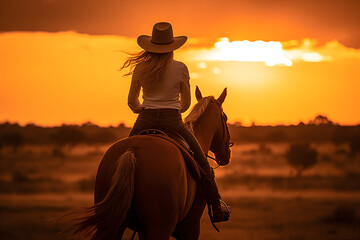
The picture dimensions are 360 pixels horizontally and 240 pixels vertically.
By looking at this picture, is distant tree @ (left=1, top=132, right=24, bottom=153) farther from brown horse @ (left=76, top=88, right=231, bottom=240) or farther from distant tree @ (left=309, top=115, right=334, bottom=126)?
brown horse @ (left=76, top=88, right=231, bottom=240)

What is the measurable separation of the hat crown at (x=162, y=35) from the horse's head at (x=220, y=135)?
1547 mm

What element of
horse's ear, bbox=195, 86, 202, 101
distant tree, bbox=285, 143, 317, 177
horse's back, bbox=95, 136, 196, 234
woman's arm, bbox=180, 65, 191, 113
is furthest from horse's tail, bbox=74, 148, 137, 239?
distant tree, bbox=285, 143, 317, 177

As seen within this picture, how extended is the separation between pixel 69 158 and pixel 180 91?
50720 mm

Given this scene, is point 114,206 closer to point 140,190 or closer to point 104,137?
point 140,190

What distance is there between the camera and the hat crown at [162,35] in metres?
7.80

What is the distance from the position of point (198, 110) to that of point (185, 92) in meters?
1.09

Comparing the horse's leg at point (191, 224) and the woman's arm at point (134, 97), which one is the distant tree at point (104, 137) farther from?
the woman's arm at point (134, 97)

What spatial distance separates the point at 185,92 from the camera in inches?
311

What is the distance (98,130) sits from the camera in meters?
73.2

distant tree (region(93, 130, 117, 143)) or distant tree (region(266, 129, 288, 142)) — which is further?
distant tree (region(266, 129, 288, 142))

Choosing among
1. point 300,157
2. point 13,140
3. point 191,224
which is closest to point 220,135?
point 191,224

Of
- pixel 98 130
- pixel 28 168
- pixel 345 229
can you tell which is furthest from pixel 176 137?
pixel 98 130

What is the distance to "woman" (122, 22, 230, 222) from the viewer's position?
762cm

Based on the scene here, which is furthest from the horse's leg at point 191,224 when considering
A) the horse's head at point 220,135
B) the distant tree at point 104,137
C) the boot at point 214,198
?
the distant tree at point 104,137
